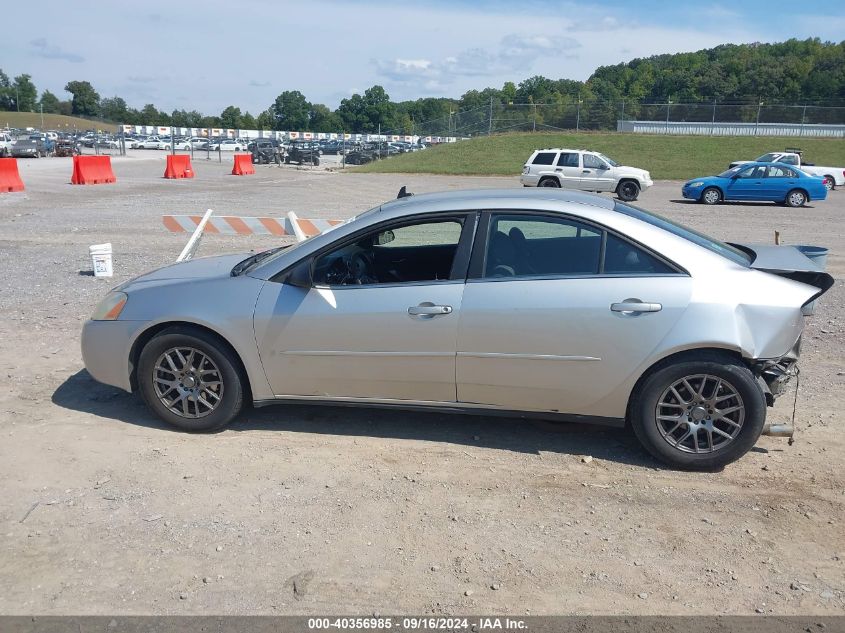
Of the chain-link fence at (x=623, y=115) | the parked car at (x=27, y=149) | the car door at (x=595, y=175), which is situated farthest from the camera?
the chain-link fence at (x=623, y=115)

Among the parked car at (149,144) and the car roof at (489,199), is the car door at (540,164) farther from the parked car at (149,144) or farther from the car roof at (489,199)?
the parked car at (149,144)

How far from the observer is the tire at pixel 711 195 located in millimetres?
25031

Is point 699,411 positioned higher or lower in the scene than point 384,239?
lower

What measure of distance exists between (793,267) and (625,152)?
46.3 m

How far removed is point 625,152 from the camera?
159 ft

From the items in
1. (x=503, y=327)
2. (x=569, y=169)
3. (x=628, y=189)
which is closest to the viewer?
(x=503, y=327)

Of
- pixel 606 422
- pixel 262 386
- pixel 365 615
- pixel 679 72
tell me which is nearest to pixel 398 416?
pixel 262 386

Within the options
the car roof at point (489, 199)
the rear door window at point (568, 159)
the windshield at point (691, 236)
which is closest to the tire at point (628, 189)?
the rear door window at point (568, 159)

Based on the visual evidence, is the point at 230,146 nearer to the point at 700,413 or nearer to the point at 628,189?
the point at 628,189

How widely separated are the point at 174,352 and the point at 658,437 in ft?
10.5

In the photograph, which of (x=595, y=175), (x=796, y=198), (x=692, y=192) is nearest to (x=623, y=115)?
(x=595, y=175)

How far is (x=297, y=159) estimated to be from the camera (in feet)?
180

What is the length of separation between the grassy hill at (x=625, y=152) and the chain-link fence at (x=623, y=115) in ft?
6.84

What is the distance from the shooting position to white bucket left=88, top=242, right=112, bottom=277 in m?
9.90
